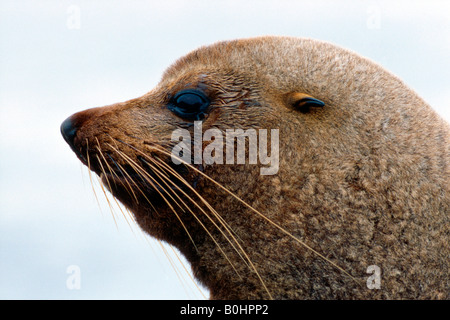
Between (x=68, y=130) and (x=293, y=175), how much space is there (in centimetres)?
235

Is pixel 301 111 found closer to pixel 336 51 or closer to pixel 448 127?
pixel 336 51

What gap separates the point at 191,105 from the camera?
5566 mm

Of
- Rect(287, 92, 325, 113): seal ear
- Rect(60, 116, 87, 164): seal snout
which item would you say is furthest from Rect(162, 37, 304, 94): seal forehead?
Rect(60, 116, 87, 164): seal snout

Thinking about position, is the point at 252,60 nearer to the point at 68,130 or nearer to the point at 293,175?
the point at 293,175

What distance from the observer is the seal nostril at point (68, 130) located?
18.7 ft

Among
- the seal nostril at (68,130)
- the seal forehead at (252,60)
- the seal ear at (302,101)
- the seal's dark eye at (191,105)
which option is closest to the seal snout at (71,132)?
the seal nostril at (68,130)

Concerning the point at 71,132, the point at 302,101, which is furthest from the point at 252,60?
the point at 71,132

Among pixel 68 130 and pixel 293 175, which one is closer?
pixel 293 175

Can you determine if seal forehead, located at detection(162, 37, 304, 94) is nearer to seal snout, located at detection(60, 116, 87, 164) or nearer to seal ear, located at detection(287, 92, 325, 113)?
seal ear, located at detection(287, 92, 325, 113)

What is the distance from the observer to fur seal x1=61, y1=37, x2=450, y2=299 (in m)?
4.99

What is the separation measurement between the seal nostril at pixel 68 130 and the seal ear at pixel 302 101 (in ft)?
7.26

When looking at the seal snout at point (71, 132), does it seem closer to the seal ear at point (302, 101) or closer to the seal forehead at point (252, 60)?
the seal forehead at point (252, 60)

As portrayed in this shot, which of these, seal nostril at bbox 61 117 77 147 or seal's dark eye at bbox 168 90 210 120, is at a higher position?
seal's dark eye at bbox 168 90 210 120

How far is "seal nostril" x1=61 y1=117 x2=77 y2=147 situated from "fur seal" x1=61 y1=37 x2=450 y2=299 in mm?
15
